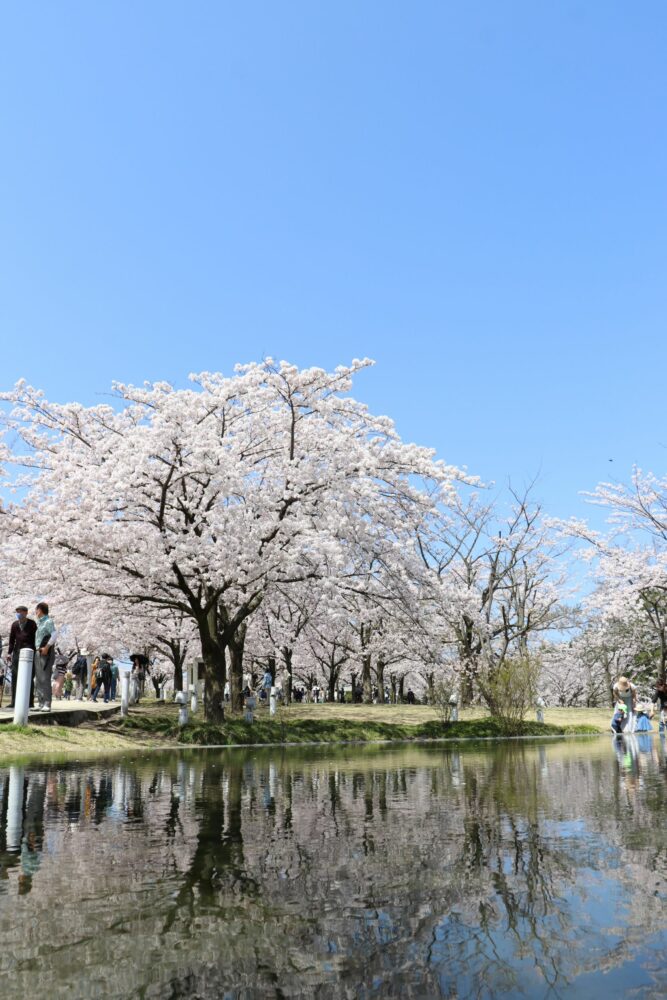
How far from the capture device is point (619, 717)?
22.0 metres

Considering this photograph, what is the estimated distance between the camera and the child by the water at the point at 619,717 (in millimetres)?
21952

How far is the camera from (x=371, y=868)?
365 cm

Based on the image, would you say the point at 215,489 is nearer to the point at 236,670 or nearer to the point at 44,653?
the point at 44,653

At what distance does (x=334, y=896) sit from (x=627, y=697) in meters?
21.9

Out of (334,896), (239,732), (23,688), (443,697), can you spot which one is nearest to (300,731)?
(239,732)

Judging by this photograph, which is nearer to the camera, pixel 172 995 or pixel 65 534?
pixel 172 995

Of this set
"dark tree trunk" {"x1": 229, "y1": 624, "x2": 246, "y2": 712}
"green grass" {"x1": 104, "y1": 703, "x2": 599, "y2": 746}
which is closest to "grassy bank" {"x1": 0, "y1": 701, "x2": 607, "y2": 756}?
"green grass" {"x1": 104, "y1": 703, "x2": 599, "y2": 746}

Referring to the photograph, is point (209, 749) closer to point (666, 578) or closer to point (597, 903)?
point (597, 903)

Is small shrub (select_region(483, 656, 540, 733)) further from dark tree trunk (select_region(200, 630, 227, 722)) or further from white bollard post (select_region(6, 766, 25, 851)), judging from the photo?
white bollard post (select_region(6, 766, 25, 851))

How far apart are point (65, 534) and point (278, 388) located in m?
6.19

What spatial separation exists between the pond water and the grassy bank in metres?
6.85

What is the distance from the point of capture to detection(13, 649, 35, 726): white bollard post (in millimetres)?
13500

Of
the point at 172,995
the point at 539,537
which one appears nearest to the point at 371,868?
the point at 172,995

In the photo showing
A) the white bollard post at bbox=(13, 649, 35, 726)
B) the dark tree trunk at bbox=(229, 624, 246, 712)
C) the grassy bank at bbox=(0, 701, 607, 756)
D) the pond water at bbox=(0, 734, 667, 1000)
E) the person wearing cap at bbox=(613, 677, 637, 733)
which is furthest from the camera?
the dark tree trunk at bbox=(229, 624, 246, 712)
